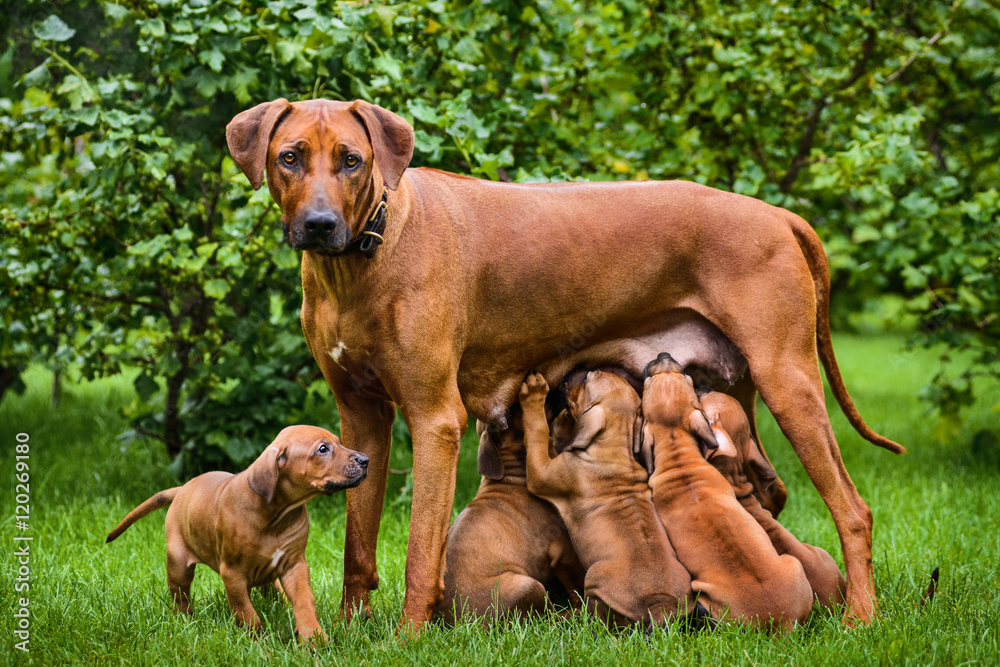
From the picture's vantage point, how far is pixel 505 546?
378 cm

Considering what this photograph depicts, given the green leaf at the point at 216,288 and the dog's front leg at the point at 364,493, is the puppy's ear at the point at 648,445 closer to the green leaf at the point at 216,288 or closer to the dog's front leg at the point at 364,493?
the dog's front leg at the point at 364,493

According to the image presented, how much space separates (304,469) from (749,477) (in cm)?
209

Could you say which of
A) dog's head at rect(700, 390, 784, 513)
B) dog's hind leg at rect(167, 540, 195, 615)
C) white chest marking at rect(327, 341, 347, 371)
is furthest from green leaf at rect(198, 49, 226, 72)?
dog's head at rect(700, 390, 784, 513)

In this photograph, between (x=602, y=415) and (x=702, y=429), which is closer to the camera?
(x=702, y=429)

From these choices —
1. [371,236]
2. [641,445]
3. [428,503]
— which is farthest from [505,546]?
[371,236]

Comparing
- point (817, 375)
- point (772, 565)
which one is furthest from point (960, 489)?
point (772, 565)

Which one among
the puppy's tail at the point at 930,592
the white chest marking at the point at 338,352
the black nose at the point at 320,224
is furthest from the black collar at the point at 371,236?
the puppy's tail at the point at 930,592

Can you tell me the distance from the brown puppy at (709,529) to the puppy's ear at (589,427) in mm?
204

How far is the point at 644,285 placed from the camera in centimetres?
395

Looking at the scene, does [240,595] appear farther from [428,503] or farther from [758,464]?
[758,464]

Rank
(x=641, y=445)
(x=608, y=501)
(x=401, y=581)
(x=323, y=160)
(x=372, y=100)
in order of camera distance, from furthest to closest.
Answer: (x=372, y=100) → (x=401, y=581) → (x=641, y=445) → (x=608, y=501) → (x=323, y=160)

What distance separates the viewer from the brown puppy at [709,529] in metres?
3.39

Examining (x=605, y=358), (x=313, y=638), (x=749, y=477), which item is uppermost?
(x=605, y=358)

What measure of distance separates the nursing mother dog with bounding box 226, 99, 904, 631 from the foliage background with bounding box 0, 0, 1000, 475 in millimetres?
1041
